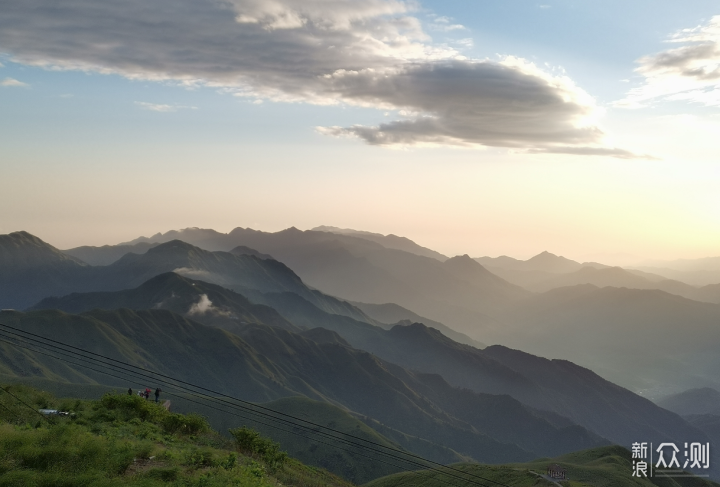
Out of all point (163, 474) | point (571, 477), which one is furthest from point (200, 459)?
point (571, 477)

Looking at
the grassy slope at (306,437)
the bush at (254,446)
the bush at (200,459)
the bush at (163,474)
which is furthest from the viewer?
the grassy slope at (306,437)

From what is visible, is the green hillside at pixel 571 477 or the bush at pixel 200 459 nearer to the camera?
the bush at pixel 200 459

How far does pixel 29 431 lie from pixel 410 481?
67.3m

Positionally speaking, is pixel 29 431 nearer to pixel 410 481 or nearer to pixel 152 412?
pixel 152 412

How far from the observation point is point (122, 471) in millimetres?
27312

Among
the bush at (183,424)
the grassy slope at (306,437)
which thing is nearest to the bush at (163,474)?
the bush at (183,424)

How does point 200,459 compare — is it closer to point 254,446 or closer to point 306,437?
point 254,446

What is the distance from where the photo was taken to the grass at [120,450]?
25.9 meters

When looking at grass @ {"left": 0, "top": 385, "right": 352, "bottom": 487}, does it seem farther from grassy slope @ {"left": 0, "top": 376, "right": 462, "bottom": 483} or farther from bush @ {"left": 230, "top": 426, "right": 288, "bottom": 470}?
grassy slope @ {"left": 0, "top": 376, "right": 462, "bottom": 483}

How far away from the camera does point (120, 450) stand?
28672 millimetres

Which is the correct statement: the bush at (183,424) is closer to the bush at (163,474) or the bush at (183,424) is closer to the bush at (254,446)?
the bush at (254,446)

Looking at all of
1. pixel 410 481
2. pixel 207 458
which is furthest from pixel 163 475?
pixel 410 481

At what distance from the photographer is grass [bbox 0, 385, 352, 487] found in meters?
25.9

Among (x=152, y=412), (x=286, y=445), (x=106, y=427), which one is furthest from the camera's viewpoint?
(x=286, y=445)
